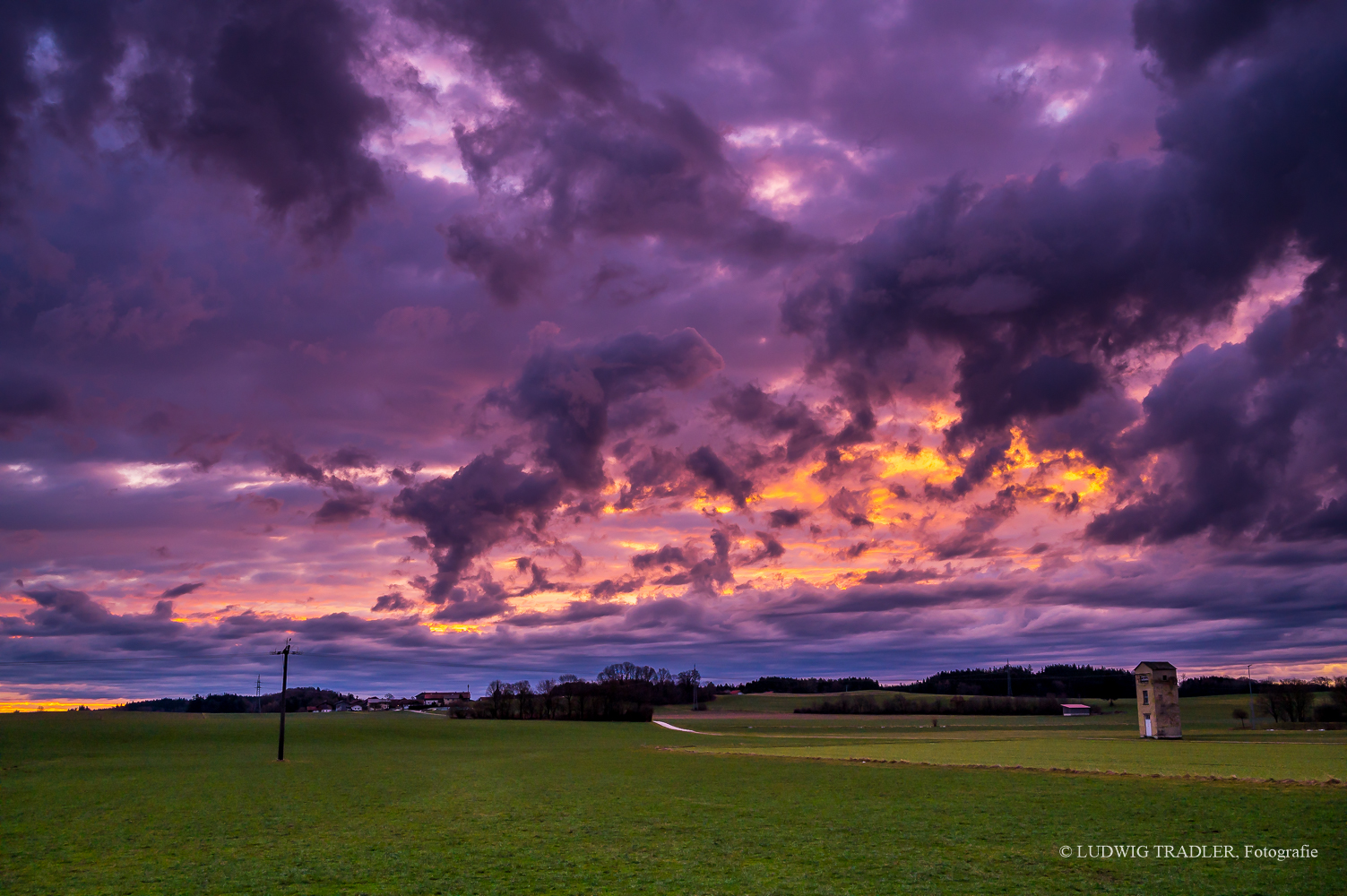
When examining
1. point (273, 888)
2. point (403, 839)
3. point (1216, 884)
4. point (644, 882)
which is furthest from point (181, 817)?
point (1216, 884)

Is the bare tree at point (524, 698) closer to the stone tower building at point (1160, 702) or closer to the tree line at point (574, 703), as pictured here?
the tree line at point (574, 703)

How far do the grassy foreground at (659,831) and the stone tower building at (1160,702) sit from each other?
36.8 metres

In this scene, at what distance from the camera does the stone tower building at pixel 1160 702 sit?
66.8 meters

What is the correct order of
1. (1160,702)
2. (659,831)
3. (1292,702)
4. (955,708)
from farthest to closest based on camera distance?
(955,708) → (1292,702) → (1160,702) → (659,831)

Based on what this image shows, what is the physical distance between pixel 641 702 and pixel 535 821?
159 meters

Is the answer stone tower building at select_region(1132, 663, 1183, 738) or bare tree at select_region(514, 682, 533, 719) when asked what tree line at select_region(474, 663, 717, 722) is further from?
stone tower building at select_region(1132, 663, 1183, 738)

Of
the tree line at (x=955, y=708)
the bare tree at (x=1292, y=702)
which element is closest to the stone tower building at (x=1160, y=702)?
the bare tree at (x=1292, y=702)

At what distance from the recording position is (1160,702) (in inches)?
2645

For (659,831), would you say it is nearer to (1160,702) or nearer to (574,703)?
(1160,702)

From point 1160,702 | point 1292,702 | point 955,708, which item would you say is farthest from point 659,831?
point 955,708

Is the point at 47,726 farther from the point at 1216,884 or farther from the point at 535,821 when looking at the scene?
the point at 1216,884

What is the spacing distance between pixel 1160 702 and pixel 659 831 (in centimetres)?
6014

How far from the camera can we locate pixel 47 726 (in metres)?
120

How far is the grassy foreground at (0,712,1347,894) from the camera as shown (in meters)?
17.0
